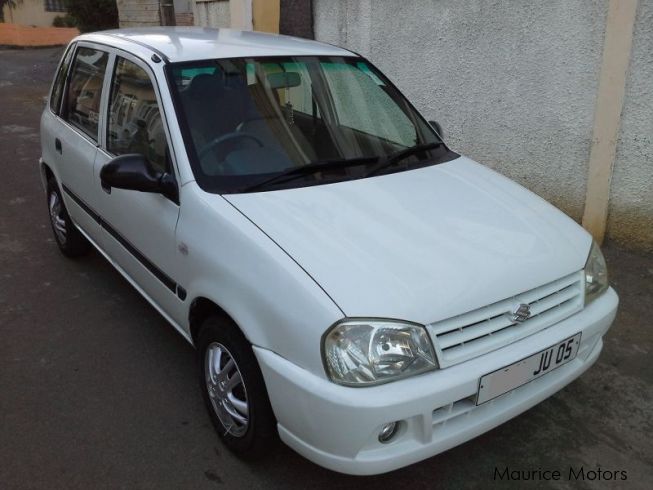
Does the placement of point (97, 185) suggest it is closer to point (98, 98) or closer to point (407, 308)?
point (98, 98)

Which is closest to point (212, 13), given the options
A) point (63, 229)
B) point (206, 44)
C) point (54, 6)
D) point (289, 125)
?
point (63, 229)

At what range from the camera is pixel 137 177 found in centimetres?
281

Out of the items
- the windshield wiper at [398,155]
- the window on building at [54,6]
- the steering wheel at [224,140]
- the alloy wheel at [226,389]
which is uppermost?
the window on building at [54,6]

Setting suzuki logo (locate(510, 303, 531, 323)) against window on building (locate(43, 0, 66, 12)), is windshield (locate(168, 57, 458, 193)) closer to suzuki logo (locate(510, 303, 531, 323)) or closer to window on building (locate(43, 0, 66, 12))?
suzuki logo (locate(510, 303, 531, 323))

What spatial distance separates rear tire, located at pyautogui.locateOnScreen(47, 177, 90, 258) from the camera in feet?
15.3

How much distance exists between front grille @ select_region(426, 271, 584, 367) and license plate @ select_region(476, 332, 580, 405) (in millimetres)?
89

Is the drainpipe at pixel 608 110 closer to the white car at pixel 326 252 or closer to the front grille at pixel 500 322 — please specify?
the white car at pixel 326 252

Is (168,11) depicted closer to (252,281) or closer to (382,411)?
(252,281)

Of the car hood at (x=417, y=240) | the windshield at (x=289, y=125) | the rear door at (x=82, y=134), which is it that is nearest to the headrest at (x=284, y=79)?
the windshield at (x=289, y=125)

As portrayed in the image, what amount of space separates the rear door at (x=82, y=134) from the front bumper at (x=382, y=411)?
212 centimetres

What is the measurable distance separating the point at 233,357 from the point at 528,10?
411 centimetres

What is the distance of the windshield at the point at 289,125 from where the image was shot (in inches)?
114

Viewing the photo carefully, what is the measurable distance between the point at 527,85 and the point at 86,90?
3.52 meters

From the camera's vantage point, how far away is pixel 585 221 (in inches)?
197
